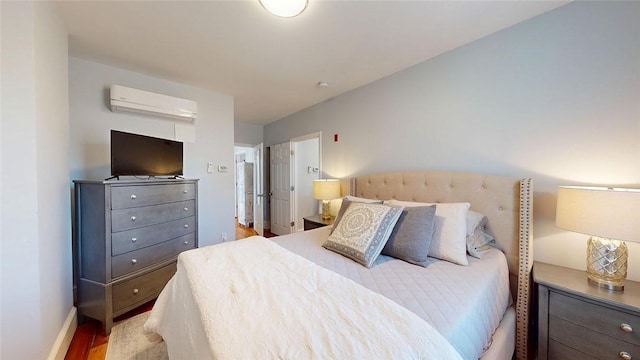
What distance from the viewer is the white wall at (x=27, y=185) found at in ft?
3.84

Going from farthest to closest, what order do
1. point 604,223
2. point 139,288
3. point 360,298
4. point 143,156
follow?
point 143,156, point 139,288, point 604,223, point 360,298

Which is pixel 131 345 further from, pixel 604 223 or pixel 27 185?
pixel 604 223

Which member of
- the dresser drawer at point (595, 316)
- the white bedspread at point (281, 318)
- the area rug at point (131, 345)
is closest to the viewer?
the white bedspread at point (281, 318)

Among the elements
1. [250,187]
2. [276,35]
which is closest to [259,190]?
[250,187]

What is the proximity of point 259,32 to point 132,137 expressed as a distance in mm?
1565

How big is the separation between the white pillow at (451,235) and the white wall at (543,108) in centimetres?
56

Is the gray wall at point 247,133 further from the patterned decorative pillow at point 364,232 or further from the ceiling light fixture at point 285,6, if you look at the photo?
the patterned decorative pillow at point 364,232

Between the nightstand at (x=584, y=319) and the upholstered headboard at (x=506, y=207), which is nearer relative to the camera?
the nightstand at (x=584, y=319)

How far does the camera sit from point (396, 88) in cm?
255

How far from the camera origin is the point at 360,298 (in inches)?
38.7

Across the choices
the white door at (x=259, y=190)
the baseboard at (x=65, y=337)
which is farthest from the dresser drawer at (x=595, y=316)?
the white door at (x=259, y=190)

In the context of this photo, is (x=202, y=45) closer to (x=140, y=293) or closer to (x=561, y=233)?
(x=140, y=293)

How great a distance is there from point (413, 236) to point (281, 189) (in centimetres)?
348

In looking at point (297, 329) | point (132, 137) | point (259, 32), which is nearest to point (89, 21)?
point (132, 137)
